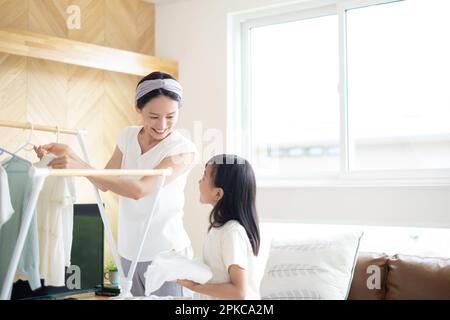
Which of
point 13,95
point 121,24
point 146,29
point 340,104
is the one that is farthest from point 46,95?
point 340,104

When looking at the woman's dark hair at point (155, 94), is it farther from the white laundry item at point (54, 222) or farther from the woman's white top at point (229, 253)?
the woman's white top at point (229, 253)

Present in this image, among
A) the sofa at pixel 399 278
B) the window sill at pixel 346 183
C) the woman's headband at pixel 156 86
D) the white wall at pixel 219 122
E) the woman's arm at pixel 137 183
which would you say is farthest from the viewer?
the white wall at pixel 219 122

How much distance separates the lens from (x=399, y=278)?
7.98 feet

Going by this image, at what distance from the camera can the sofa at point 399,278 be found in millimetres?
2336

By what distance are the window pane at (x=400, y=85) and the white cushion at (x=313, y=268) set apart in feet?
2.12

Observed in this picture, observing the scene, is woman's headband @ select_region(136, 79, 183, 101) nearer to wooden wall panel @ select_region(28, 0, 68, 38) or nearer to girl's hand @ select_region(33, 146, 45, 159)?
girl's hand @ select_region(33, 146, 45, 159)

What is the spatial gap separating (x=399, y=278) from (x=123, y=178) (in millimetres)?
1226

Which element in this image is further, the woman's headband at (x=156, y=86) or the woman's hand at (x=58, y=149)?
the woman's headband at (x=156, y=86)

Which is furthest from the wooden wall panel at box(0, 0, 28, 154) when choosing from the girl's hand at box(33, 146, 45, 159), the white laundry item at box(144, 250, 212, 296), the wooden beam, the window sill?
the white laundry item at box(144, 250, 212, 296)

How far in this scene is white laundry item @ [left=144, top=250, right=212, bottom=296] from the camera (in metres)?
1.67

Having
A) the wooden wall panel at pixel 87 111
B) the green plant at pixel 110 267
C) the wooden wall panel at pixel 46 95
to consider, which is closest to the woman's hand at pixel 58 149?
the wooden wall panel at pixel 46 95

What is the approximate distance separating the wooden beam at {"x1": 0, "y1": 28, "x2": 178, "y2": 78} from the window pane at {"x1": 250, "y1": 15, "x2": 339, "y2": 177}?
573 mm
